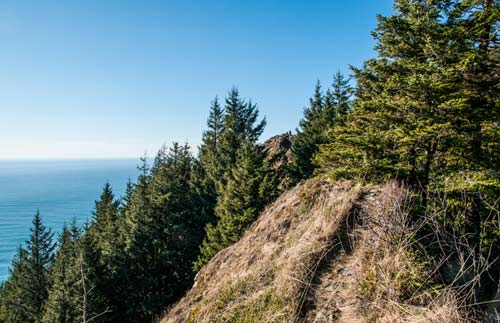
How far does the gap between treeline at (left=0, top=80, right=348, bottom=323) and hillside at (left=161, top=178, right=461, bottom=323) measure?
10166 millimetres

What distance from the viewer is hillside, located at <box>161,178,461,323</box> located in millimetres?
3270

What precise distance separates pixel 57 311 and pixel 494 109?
77.4 feet

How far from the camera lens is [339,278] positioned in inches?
165

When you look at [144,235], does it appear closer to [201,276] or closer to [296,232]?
[201,276]

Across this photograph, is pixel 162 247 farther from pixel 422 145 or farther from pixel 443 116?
pixel 443 116

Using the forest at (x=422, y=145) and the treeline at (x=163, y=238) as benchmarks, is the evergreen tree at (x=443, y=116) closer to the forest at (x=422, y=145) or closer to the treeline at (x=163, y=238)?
the forest at (x=422, y=145)

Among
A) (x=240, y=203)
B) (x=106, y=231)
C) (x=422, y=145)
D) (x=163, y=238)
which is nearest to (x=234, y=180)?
(x=240, y=203)

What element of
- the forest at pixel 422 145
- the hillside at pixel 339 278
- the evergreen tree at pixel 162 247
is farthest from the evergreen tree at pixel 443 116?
the evergreen tree at pixel 162 247

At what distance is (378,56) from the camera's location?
8.62m

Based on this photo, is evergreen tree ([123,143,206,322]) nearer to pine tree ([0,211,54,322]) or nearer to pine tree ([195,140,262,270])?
pine tree ([195,140,262,270])

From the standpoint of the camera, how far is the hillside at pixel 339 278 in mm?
3270

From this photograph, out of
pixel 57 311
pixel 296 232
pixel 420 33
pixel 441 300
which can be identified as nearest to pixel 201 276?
pixel 296 232

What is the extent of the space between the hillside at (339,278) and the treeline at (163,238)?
1017 centimetres

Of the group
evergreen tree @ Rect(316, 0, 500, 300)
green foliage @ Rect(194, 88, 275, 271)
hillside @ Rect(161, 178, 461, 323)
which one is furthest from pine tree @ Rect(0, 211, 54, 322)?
evergreen tree @ Rect(316, 0, 500, 300)
